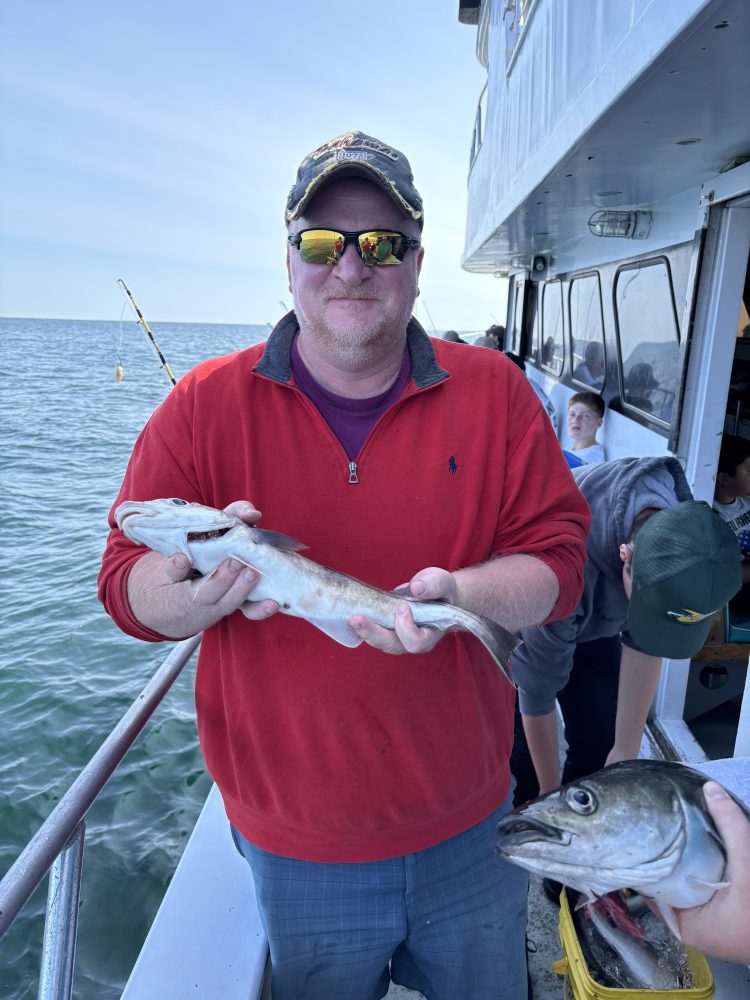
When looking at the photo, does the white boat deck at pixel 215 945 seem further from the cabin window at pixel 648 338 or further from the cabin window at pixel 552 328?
the cabin window at pixel 552 328

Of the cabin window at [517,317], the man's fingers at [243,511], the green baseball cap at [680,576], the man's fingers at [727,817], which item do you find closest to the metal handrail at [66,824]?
the man's fingers at [243,511]

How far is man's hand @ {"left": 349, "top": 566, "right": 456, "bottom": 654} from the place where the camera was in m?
1.83

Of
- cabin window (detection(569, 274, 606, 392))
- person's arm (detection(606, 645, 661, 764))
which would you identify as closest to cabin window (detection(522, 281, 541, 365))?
cabin window (detection(569, 274, 606, 392))

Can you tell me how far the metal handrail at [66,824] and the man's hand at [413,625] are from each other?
108cm

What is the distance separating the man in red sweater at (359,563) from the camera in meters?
2.09

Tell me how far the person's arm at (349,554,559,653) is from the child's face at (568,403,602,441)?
15.6 feet

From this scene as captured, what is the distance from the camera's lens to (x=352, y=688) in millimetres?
2090

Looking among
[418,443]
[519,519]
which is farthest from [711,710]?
[418,443]

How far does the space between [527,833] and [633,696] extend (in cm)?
183

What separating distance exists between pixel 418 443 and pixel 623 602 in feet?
5.68

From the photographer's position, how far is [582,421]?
6.55 m

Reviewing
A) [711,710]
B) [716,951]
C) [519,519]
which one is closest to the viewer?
[716,951]

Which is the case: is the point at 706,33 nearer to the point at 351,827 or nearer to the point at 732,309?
the point at 732,309

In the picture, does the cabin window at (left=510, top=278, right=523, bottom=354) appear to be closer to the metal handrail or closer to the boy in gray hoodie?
the boy in gray hoodie
